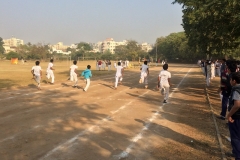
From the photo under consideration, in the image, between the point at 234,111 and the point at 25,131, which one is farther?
the point at 25,131

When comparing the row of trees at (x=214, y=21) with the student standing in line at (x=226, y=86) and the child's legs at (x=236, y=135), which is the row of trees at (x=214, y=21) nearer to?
the student standing in line at (x=226, y=86)

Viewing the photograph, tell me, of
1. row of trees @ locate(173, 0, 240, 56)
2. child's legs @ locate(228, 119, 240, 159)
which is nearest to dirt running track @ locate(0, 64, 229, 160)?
child's legs @ locate(228, 119, 240, 159)

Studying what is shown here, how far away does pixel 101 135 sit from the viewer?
7.16 m

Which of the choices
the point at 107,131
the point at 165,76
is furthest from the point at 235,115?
the point at 165,76

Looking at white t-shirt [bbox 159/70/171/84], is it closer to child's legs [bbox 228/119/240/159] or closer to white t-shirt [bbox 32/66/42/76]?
child's legs [bbox 228/119/240/159]

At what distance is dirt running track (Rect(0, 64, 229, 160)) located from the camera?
19.2 ft

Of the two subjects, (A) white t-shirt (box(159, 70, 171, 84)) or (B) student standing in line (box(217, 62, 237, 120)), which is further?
(A) white t-shirt (box(159, 70, 171, 84))

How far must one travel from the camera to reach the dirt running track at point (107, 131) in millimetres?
5855

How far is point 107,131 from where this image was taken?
7.54 meters

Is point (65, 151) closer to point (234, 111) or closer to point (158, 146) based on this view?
point (158, 146)

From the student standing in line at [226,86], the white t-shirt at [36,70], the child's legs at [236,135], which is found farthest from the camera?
the white t-shirt at [36,70]

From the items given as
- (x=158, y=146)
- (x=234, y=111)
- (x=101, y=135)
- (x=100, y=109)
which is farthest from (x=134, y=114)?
(x=234, y=111)

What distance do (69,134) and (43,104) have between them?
16.6 feet

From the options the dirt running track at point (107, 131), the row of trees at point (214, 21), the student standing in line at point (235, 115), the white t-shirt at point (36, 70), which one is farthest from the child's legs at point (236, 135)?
the white t-shirt at point (36, 70)
